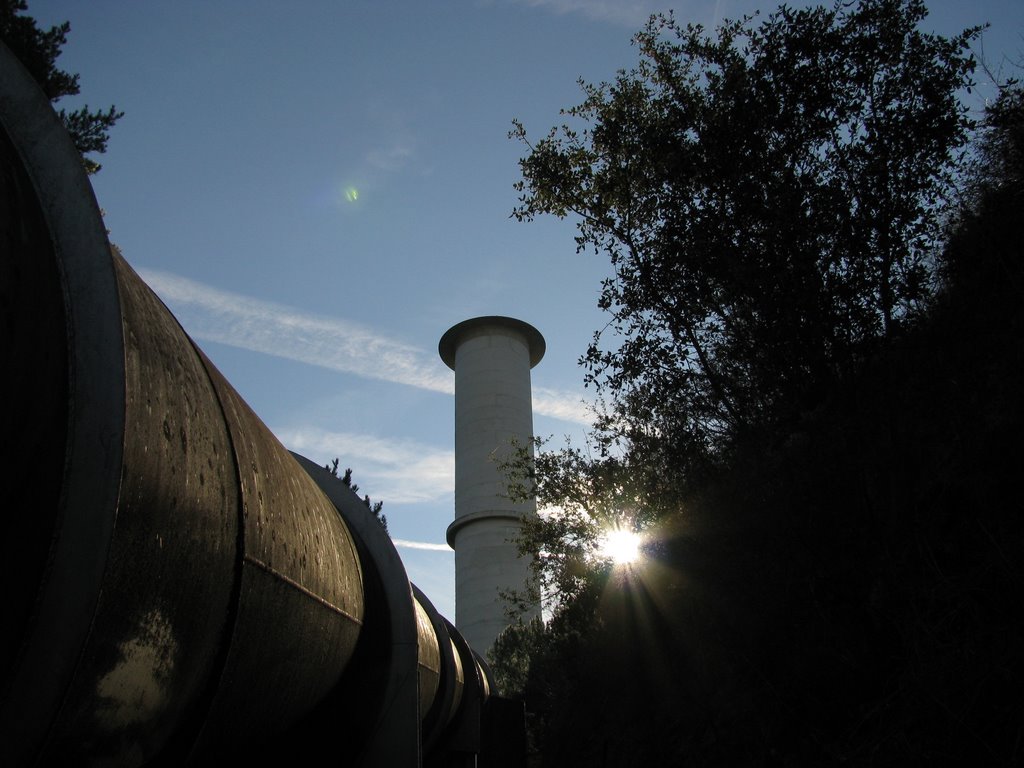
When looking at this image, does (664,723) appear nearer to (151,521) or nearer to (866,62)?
(866,62)

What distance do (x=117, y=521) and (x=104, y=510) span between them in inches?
7.2

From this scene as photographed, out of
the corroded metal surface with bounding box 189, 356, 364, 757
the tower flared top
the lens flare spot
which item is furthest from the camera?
the tower flared top

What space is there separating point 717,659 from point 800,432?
104 inches

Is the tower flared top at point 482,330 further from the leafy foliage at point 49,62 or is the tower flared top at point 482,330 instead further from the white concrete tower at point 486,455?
the leafy foliage at point 49,62

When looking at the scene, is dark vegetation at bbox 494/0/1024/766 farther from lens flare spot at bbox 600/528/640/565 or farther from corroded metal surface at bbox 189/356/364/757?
corroded metal surface at bbox 189/356/364/757

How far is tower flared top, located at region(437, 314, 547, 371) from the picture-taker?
97.5ft

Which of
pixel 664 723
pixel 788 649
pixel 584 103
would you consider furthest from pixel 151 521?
pixel 584 103

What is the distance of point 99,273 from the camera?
120 cm

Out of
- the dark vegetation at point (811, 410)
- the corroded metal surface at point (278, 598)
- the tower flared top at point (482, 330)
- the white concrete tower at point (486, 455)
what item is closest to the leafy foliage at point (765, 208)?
the dark vegetation at point (811, 410)

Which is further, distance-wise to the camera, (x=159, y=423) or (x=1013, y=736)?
(x=1013, y=736)

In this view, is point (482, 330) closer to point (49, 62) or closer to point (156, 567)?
point (49, 62)

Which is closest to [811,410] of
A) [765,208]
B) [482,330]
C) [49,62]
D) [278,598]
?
[765,208]

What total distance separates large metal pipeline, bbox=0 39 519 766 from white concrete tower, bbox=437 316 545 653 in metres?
21.0

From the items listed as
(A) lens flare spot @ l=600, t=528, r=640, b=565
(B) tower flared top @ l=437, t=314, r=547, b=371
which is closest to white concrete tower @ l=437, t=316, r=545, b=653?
(B) tower flared top @ l=437, t=314, r=547, b=371
